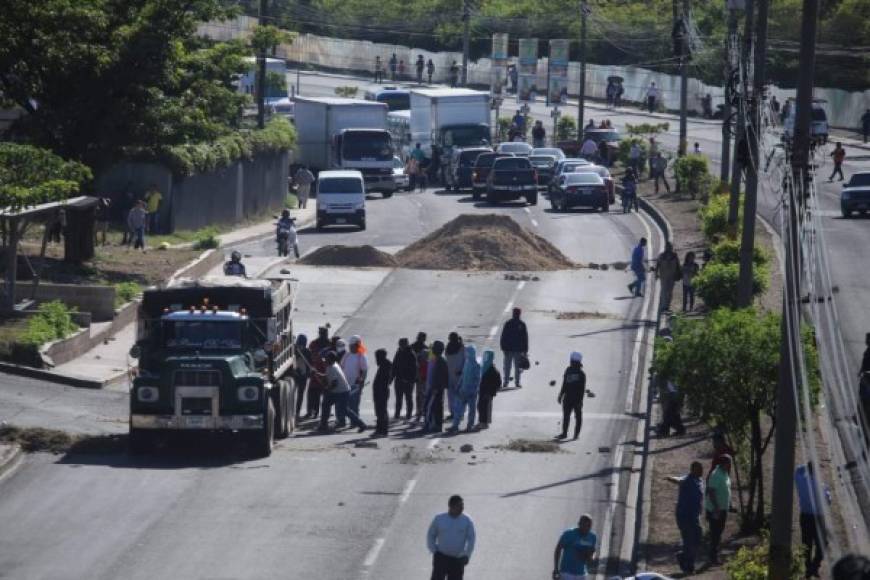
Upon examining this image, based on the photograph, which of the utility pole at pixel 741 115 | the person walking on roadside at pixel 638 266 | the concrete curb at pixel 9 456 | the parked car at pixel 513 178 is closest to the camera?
the concrete curb at pixel 9 456

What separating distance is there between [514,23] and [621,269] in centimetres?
7712

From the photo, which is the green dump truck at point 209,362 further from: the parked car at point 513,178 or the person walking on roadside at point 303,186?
the person walking on roadside at point 303,186

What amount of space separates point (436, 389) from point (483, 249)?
2099 centimetres

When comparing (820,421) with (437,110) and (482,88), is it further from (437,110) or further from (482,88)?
(482,88)

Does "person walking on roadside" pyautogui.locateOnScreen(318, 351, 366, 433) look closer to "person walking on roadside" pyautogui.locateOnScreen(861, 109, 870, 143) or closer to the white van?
the white van

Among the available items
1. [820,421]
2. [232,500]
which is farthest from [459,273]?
[232,500]

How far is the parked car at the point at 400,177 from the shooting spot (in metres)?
70.2

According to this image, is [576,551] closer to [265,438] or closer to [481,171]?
[265,438]

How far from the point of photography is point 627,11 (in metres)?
116

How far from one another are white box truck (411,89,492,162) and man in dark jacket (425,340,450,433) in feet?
148

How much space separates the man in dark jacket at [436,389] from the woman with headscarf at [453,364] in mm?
144

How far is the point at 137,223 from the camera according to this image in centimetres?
4666

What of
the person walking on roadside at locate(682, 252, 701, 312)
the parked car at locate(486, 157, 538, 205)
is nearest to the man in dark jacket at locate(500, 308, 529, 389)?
the person walking on roadside at locate(682, 252, 701, 312)

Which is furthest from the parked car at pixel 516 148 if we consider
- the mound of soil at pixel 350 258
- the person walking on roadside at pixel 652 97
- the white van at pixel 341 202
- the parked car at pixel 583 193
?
the person walking on roadside at pixel 652 97
